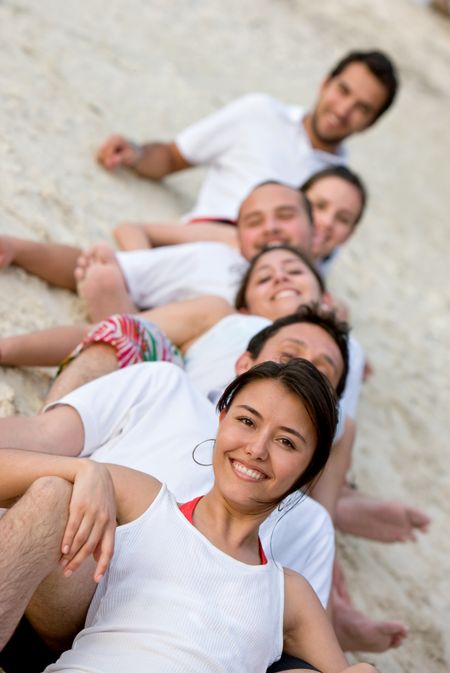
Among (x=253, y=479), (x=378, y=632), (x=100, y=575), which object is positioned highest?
(x=253, y=479)

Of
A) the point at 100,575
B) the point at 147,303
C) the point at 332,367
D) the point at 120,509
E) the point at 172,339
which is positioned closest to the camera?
the point at 100,575

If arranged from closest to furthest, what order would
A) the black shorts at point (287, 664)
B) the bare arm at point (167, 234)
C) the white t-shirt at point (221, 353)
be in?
the black shorts at point (287, 664) < the white t-shirt at point (221, 353) < the bare arm at point (167, 234)

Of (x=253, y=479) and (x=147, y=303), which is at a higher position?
(x=253, y=479)

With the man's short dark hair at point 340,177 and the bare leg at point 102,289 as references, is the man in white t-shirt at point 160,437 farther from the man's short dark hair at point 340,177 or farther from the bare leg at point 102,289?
the man's short dark hair at point 340,177

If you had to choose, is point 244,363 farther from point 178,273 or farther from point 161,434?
point 178,273

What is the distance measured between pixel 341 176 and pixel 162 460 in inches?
81.3

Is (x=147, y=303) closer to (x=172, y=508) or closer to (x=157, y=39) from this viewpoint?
(x=172, y=508)

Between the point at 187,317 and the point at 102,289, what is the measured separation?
0.96 ft

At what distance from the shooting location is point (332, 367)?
229 cm

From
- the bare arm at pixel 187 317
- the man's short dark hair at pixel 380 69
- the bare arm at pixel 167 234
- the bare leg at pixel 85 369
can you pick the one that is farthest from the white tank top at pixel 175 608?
the man's short dark hair at pixel 380 69

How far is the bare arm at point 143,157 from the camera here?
12.8ft

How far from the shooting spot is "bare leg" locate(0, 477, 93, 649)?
1459 millimetres

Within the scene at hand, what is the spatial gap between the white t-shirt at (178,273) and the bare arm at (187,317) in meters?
0.28

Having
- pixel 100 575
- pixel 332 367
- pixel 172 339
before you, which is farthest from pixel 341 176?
pixel 100 575
